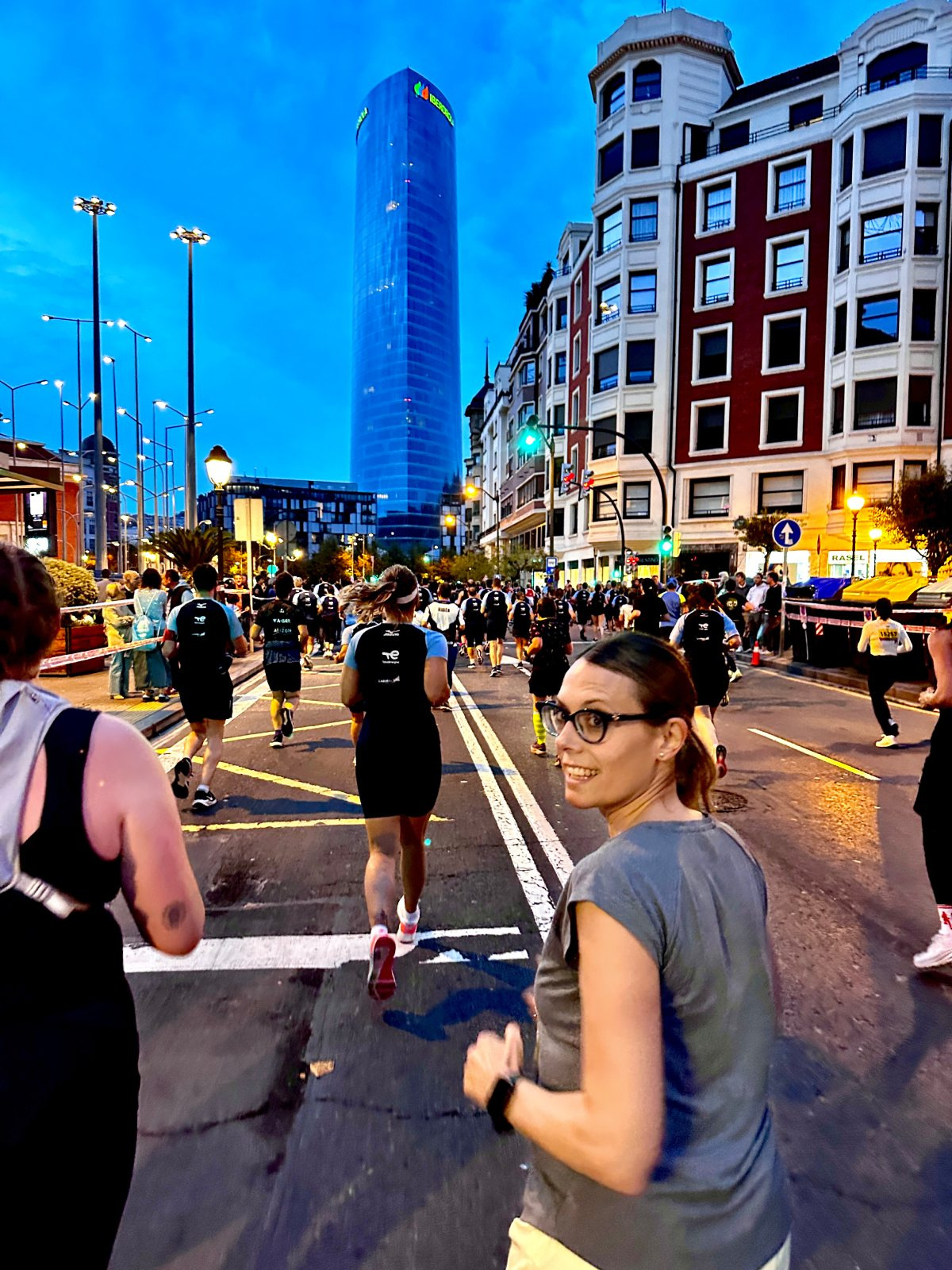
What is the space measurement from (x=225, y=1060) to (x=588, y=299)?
48.7 m

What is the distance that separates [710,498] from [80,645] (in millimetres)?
33019

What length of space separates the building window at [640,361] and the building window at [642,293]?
165 centimetres

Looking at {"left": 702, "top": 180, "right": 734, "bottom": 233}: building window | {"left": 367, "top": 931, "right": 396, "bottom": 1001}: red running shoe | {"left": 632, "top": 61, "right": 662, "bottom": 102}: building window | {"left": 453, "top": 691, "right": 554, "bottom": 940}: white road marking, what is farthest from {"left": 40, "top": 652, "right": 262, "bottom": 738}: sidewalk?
{"left": 632, "top": 61, "right": 662, "bottom": 102}: building window

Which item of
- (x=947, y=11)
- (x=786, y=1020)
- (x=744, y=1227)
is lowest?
(x=786, y=1020)

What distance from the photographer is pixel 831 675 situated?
49.5ft

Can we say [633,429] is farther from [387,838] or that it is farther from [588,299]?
[387,838]

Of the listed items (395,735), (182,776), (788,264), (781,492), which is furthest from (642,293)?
(395,735)

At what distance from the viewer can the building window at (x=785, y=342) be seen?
119ft

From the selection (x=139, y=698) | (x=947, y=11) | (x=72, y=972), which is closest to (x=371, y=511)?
(x=947, y=11)

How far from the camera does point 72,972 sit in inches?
51.3

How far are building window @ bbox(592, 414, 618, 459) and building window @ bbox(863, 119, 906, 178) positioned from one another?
15488 mm

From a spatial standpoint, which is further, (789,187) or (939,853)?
(789,187)

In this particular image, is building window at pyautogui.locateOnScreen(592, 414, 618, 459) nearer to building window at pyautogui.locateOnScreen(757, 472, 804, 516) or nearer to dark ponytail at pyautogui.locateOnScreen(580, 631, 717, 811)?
building window at pyautogui.locateOnScreen(757, 472, 804, 516)

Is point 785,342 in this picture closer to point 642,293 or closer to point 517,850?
point 642,293
